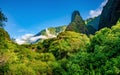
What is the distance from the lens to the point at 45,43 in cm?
12444

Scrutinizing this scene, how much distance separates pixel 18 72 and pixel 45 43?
70391 mm

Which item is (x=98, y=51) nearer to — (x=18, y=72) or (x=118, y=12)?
(x=18, y=72)

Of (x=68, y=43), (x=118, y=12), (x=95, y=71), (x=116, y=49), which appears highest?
(x=118, y=12)

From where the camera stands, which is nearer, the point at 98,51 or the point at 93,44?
the point at 98,51

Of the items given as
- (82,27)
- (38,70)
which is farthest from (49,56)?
(82,27)

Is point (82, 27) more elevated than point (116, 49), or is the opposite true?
point (82, 27)

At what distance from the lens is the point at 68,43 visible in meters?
101

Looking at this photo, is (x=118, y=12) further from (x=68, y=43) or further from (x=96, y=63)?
(x=96, y=63)

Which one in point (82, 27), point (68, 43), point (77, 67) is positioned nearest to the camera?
point (77, 67)

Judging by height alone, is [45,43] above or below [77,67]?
above

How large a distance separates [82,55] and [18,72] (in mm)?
19625

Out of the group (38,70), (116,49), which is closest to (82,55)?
(116,49)

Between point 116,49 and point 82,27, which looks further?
point 82,27

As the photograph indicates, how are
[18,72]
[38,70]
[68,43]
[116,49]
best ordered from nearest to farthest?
1. [116,49]
2. [18,72]
3. [38,70]
4. [68,43]
